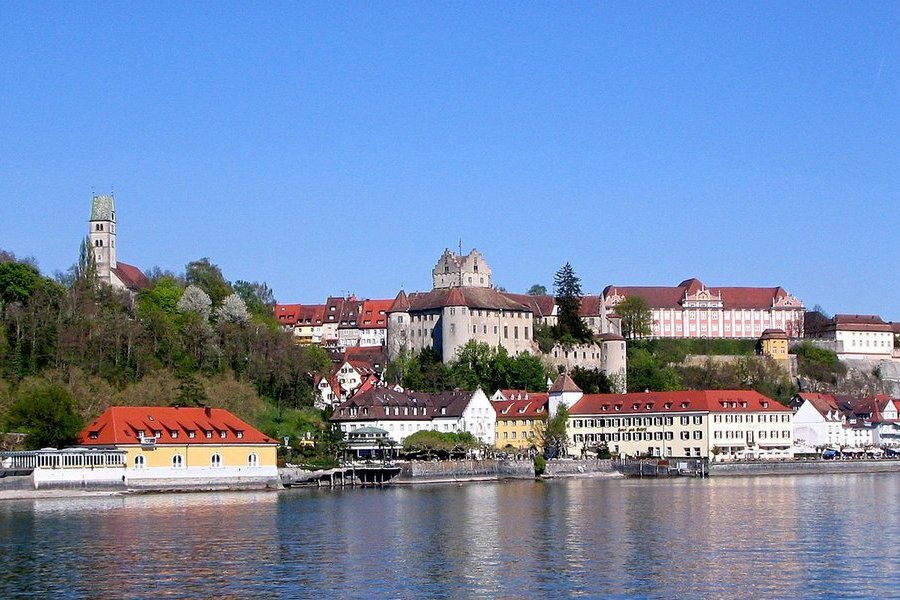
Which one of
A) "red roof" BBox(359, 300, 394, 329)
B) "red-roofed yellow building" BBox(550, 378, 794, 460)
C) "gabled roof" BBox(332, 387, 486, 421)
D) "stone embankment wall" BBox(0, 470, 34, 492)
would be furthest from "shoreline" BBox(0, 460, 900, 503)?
"red roof" BBox(359, 300, 394, 329)

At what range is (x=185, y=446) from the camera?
247 feet

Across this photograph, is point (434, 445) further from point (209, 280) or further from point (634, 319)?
point (634, 319)

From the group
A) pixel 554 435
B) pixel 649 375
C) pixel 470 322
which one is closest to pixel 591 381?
pixel 649 375

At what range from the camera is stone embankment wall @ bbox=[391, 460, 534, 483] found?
284 feet

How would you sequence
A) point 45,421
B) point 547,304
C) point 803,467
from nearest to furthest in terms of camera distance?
point 45,421
point 803,467
point 547,304

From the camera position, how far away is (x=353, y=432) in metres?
95.2

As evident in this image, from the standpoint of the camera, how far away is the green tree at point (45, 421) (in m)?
72.1

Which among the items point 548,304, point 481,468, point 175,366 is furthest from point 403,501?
point 548,304

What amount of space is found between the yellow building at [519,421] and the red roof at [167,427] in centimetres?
2897

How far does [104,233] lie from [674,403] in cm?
5207

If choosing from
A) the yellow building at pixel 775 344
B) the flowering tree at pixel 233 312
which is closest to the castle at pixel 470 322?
the flowering tree at pixel 233 312

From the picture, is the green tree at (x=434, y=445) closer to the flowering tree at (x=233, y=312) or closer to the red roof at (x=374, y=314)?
the flowering tree at (x=233, y=312)

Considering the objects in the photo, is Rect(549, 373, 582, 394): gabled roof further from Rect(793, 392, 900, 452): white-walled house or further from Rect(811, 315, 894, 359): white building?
Rect(811, 315, 894, 359): white building

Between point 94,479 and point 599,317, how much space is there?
73784mm
